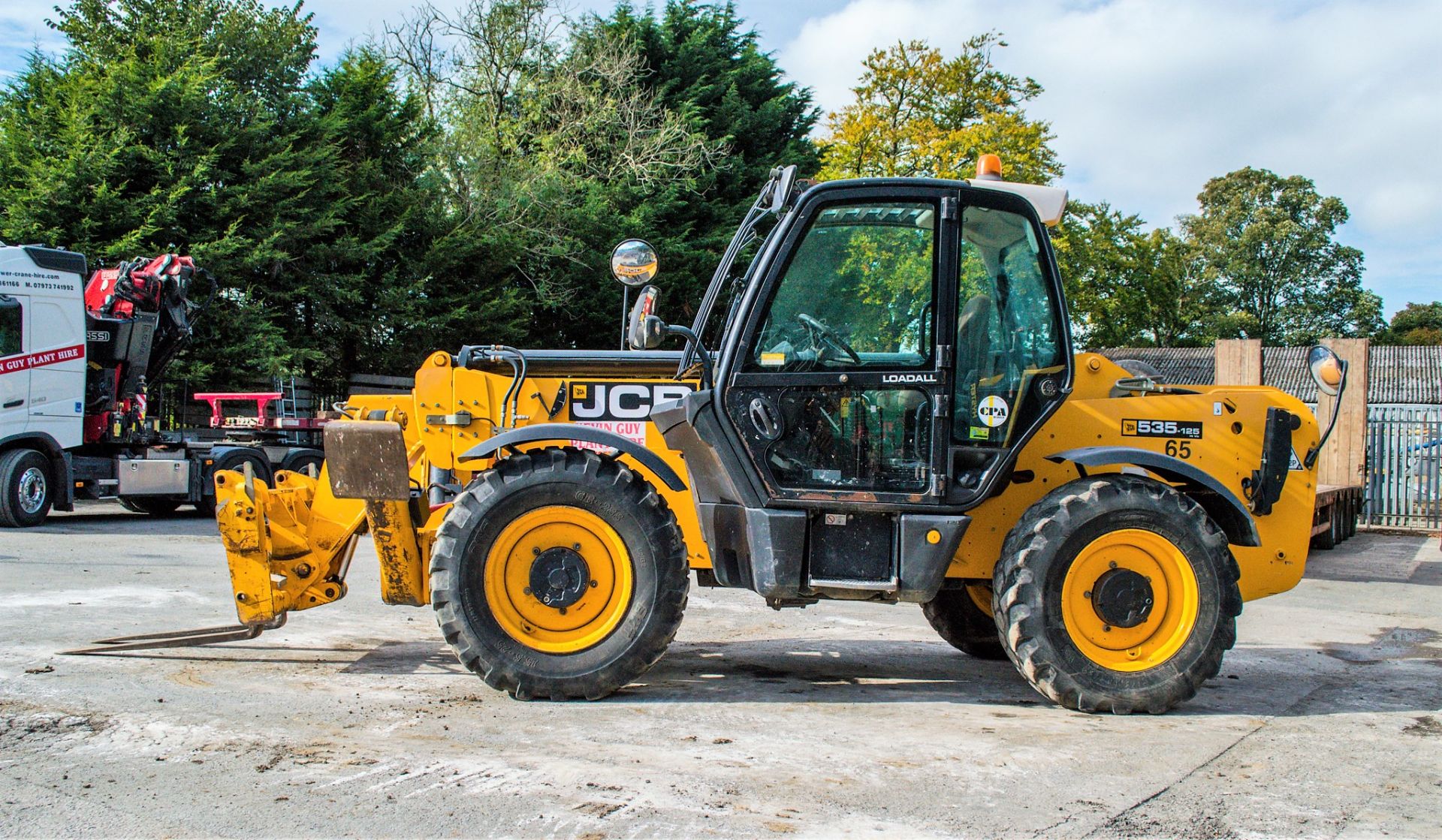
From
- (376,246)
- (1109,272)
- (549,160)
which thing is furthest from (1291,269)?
(376,246)

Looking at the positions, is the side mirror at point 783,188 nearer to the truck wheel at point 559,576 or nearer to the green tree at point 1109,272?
the truck wheel at point 559,576

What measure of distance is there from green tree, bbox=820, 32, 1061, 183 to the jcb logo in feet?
63.5

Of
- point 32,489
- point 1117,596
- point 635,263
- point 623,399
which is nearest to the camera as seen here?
point 1117,596

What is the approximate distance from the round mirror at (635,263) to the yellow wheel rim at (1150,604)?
2479mm

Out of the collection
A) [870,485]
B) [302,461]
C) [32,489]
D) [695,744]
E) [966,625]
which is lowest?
[695,744]

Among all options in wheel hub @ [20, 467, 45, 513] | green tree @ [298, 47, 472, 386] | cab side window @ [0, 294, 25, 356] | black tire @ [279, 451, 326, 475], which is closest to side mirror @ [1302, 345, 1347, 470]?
cab side window @ [0, 294, 25, 356]

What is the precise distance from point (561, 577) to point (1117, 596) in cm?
260

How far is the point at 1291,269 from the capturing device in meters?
65.9

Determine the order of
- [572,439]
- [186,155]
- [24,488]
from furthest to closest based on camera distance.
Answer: [186,155]
[24,488]
[572,439]

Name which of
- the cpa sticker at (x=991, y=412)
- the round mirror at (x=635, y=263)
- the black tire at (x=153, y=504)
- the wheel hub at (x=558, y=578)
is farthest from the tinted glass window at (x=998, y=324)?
the black tire at (x=153, y=504)

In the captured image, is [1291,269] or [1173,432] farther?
[1291,269]

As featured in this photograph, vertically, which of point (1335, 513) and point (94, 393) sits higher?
point (94, 393)

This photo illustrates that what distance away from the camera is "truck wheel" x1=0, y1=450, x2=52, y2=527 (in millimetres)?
13469

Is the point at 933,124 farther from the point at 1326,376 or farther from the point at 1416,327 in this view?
the point at 1416,327
